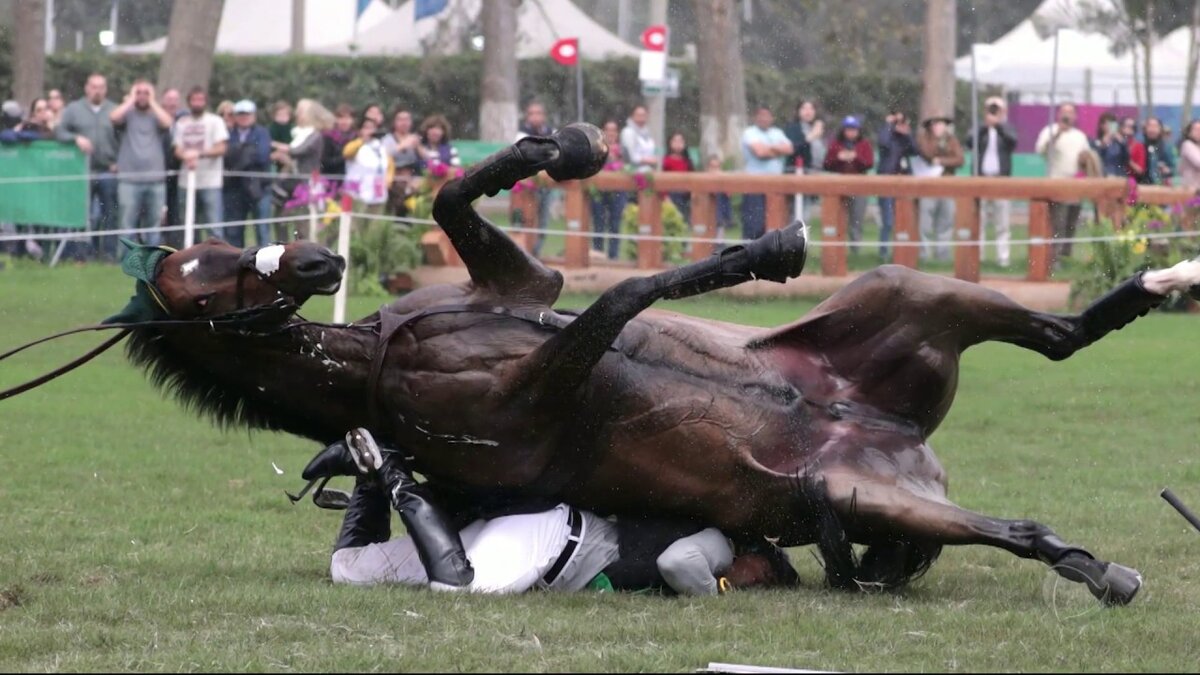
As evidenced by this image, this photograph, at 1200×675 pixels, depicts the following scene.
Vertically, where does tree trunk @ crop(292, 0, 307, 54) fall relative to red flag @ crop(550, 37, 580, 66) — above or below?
above

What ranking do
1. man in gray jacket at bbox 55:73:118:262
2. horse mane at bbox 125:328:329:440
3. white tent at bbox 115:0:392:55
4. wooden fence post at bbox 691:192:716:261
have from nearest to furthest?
horse mane at bbox 125:328:329:440, wooden fence post at bbox 691:192:716:261, man in gray jacket at bbox 55:73:118:262, white tent at bbox 115:0:392:55

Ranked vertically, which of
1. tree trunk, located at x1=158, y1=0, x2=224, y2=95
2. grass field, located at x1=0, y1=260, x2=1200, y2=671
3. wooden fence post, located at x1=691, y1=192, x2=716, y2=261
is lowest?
grass field, located at x1=0, y1=260, x2=1200, y2=671

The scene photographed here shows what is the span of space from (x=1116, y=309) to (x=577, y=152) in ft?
6.21

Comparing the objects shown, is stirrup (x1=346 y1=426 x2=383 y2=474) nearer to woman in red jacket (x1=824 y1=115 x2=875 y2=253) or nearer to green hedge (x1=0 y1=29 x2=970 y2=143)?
woman in red jacket (x1=824 y1=115 x2=875 y2=253)

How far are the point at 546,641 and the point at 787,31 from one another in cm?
4656

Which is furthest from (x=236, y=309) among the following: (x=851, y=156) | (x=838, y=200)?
(x=851, y=156)

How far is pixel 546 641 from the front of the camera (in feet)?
16.8

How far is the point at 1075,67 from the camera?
3853cm

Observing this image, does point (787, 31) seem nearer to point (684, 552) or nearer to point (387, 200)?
point (387, 200)

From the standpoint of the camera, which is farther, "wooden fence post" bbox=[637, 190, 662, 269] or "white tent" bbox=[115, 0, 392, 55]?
"white tent" bbox=[115, 0, 392, 55]

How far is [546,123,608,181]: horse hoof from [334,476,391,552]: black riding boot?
132cm

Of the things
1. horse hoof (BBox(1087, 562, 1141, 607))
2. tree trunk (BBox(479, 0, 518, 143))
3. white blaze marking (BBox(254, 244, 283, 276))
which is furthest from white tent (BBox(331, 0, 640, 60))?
horse hoof (BBox(1087, 562, 1141, 607))

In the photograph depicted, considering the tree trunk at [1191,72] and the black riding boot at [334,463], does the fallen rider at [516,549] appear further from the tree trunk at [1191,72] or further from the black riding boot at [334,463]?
the tree trunk at [1191,72]

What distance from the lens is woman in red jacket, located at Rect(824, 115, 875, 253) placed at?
68.6ft
